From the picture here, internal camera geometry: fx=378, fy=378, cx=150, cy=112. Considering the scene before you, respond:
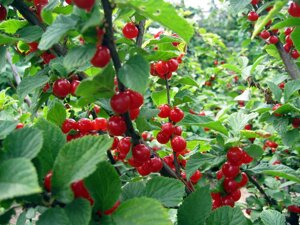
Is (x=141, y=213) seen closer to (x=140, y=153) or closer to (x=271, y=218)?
(x=140, y=153)

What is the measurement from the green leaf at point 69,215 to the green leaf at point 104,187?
0.06 m

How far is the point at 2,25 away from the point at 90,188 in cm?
80

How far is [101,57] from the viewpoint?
0.92m

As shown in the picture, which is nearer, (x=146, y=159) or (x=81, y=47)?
(x=81, y=47)

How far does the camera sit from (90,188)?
898 millimetres

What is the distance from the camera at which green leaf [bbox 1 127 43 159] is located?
0.80 m

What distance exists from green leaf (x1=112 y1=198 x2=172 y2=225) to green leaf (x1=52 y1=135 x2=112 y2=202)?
0.13 meters

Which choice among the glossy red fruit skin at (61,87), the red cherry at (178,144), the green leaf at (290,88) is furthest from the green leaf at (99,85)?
the green leaf at (290,88)

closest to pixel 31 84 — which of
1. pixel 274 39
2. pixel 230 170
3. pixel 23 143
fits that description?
pixel 23 143

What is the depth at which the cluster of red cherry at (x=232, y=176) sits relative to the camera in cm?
147

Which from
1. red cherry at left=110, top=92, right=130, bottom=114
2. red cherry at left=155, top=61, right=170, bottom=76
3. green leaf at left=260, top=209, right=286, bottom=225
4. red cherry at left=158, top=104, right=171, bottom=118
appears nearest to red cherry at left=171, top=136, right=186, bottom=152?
red cherry at left=158, top=104, right=171, bottom=118

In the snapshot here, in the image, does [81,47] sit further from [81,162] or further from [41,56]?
[41,56]

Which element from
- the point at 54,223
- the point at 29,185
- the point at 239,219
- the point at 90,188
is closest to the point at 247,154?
the point at 239,219

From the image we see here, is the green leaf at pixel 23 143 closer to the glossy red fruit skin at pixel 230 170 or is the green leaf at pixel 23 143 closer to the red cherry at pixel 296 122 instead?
the glossy red fruit skin at pixel 230 170
